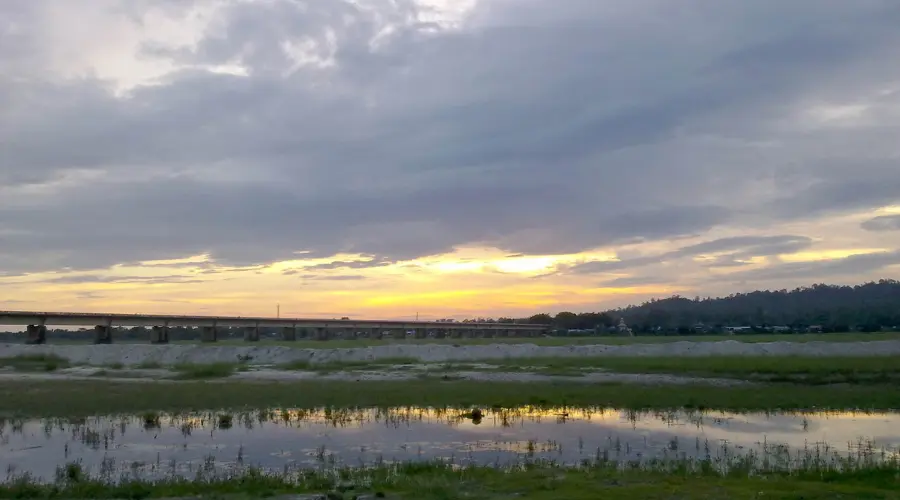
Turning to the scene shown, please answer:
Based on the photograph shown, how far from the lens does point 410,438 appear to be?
70.1 feet

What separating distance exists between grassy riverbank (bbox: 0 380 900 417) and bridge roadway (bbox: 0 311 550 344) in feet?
207

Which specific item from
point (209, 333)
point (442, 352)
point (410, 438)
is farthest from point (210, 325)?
point (410, 438)

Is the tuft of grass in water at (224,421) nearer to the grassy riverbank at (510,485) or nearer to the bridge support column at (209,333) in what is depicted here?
the grassy riverbank at (510,485)

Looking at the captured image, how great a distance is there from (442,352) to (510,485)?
2043 inches

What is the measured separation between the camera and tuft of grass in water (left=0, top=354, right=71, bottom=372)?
6091 cm

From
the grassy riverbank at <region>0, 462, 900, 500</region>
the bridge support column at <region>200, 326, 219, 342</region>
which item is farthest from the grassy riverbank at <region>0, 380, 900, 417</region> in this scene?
the bridge support column at <region>200, 326, 219, 342</region>

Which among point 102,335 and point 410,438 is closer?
point 410,438

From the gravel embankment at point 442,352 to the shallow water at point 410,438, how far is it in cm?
3585

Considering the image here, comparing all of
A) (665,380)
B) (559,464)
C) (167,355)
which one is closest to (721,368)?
(665,380)

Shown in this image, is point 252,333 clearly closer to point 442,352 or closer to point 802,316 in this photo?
point 442,352

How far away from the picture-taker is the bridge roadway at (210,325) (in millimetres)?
93438

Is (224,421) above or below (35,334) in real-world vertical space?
below

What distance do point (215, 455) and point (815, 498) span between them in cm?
1417

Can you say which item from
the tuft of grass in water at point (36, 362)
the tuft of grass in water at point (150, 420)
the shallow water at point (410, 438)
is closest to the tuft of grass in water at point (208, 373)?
the tuft of grass in water at point (36, 362)
